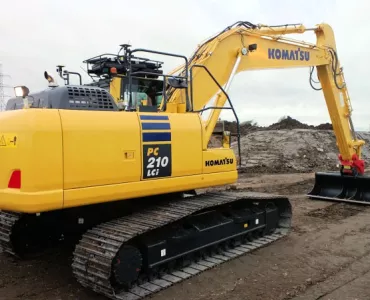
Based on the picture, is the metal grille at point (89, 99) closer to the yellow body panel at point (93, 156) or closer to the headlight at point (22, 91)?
the yellow body panel at point (93, 156)

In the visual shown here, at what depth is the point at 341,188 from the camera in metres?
10.0

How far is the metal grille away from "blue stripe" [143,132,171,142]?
516 mm

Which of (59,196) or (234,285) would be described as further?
(234,285)

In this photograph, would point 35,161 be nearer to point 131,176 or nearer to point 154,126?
point 131,176

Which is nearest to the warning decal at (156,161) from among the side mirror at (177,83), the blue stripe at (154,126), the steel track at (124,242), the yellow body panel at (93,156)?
the yellow body panel at (93,156)

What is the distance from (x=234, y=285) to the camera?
4.87 metres

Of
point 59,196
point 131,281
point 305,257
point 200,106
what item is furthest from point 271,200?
point 59,196

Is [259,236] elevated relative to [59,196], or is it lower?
lower

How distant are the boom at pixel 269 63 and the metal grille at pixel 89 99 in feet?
3.95

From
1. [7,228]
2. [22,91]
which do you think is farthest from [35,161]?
[7,228]

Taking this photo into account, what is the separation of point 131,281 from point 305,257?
259 cm

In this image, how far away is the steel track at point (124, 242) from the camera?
4312 millimetres

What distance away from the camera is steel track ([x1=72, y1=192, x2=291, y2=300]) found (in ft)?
14.1

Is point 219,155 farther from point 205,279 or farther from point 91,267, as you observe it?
point 91,267
